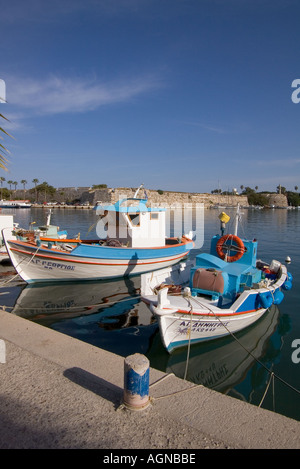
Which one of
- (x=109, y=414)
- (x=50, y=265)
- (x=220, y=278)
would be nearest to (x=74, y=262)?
(x=50, y=265)

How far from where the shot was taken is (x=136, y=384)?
3896 millimetres

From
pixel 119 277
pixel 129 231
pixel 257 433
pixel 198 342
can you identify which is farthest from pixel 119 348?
pixel 129 231

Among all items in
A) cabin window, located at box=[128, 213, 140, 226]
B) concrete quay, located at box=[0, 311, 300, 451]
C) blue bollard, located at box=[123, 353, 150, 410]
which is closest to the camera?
concrete quay, located at box=[0, 311, 300, 451]

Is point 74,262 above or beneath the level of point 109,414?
above

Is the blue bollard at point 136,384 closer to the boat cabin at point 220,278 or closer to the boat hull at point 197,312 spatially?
the boat hull at point 197,312

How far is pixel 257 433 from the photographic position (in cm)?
371

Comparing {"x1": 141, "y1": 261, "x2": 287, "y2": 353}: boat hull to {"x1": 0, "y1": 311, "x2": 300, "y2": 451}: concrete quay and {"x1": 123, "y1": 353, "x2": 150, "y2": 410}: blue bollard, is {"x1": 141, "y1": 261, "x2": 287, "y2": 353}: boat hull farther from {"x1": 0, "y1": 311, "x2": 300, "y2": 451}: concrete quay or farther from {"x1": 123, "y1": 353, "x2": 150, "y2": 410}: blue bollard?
{"x1": 123, "y1": 353, "x2": 150, "y2": 410}: blue bollard

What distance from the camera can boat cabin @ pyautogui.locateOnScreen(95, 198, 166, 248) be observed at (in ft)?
52.7

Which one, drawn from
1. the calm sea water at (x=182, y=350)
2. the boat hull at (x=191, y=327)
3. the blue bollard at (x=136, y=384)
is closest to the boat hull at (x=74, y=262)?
the calm sea water at (x=182, y=350)

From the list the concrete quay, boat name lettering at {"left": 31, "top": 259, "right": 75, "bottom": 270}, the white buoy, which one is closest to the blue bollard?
the concrete quay

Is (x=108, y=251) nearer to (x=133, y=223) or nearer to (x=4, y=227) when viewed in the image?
(x=133, y=223)

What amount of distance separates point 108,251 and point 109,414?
10.9 m

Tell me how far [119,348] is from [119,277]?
748 centimetres

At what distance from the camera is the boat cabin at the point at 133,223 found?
16.1m
